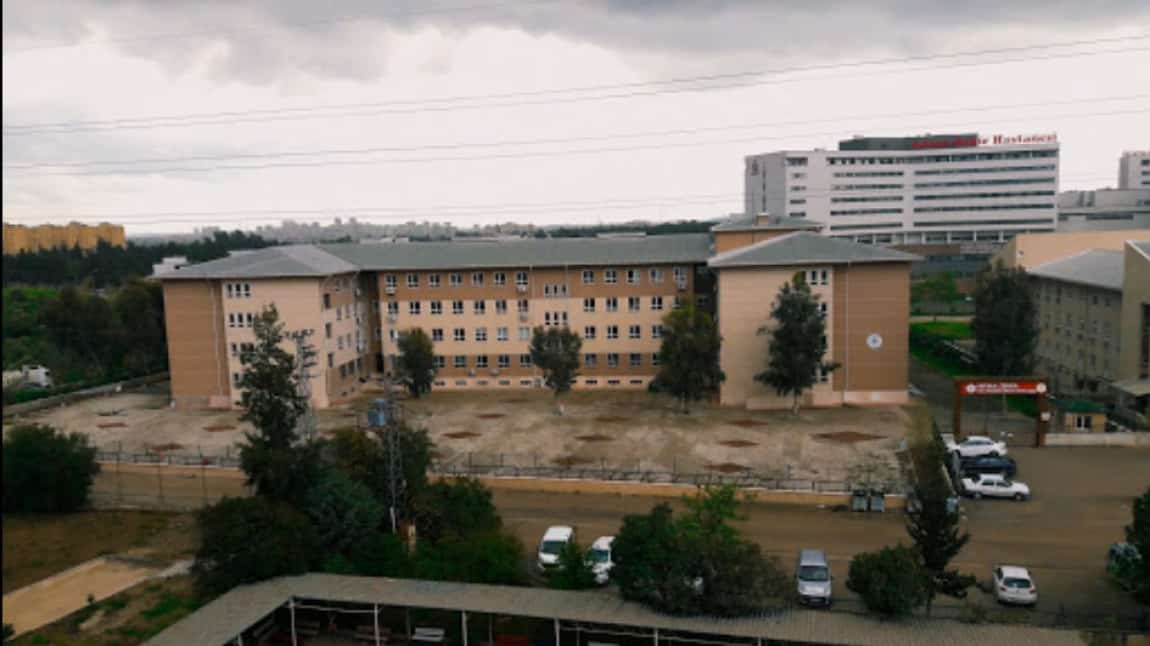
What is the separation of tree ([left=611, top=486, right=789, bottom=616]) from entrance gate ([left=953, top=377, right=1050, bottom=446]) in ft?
51.0

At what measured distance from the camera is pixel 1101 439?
84.9 ft

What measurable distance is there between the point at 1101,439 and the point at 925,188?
7670cm

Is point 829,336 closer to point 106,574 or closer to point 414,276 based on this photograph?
point 414,276

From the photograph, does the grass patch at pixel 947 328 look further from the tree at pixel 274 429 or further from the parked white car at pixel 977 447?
the tree at pixel 274 429

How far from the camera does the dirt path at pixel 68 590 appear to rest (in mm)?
16031

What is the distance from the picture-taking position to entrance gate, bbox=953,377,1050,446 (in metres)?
25.7

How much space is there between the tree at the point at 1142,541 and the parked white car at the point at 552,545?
34.0ft

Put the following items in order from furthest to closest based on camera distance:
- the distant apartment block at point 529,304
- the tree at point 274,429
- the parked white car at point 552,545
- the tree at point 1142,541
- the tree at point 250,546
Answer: the distant apartment block at point 529,304, the tree at point 274,429, the parked white car at point 552,545, the tree at point 250,546, the tree at point 1142,541

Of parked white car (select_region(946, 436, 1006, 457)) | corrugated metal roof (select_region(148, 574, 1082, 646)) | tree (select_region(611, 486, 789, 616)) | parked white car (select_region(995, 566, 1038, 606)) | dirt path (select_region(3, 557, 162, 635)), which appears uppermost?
tree (select_region(611, 486, 789, 616))

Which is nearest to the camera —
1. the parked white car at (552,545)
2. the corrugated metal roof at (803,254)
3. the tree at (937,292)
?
the parked white car at (552,545)

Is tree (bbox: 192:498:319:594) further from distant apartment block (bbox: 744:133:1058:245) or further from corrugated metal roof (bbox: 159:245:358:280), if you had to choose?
distant apartment block (bbox: 744:133:1058:245)

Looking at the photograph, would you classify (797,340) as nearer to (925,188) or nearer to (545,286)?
(545,286)

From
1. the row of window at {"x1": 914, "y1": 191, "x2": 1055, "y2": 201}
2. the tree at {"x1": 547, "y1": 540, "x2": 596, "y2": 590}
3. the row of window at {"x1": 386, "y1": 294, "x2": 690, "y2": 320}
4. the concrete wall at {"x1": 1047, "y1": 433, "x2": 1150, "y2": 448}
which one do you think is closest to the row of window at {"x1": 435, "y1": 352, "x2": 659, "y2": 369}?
the row of window at {"x1": 386, "y1": 294, "x2": 690, "y2": 320}

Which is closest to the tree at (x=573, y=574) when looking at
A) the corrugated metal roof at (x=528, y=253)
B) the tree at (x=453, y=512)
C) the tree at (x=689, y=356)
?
the tree at (x=453, y=512)
